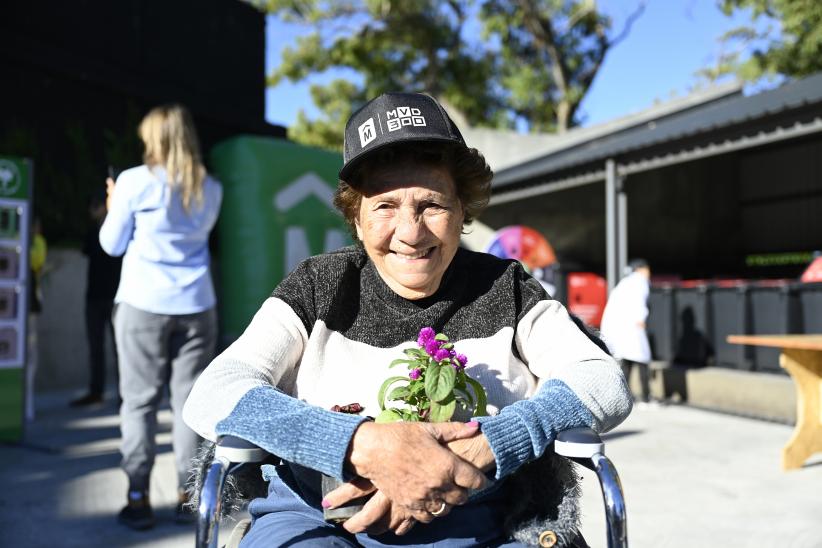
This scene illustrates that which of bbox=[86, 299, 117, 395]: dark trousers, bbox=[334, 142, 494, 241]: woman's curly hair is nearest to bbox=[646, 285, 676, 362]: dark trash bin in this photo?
bbox=[86, 299, 117, 395]: dark trousers

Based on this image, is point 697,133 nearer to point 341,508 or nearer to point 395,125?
point 395,125

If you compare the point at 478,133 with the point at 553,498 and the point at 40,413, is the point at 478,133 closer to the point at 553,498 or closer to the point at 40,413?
the point at 40,413

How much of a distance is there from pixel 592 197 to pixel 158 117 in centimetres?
1286

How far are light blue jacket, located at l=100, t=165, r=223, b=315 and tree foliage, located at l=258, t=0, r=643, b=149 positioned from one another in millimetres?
19559

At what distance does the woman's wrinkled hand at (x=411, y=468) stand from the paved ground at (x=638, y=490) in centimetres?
215

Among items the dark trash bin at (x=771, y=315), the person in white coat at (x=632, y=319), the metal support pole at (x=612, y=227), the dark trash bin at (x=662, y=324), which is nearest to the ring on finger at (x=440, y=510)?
the person in white coat at (x=632, y=319)

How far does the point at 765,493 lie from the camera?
4055mm

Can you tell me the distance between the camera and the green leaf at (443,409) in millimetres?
1330

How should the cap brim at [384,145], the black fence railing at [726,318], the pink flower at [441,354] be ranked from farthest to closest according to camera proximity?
the black fence railing at [726,318] < the cap brim at [384,145] < the pink flower at [441,354]

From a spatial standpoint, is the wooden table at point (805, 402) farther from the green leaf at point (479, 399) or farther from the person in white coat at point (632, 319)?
the green leaf at point (479, 399)

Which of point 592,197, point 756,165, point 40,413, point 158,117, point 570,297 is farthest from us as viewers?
point 756,165

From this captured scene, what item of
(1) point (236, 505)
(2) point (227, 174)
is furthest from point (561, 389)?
(2) point (227, 174)

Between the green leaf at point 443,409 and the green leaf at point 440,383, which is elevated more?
the green leaf at point 440,383

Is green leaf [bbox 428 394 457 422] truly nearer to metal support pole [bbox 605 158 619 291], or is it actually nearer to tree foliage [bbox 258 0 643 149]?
metal support pole [bbox 605 158 619 291]
